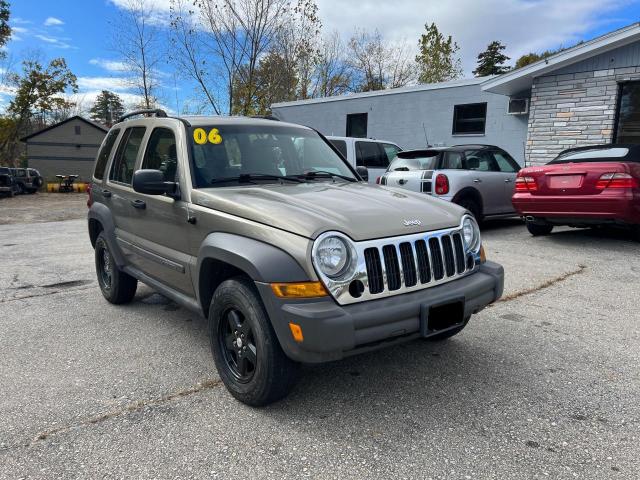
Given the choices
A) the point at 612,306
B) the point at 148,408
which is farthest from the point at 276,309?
the point at 612,306

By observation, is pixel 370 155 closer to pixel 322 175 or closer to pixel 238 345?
pixel 322 175

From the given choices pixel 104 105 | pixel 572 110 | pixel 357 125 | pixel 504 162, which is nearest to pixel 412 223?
pixel 504 162

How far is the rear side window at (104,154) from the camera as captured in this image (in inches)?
196

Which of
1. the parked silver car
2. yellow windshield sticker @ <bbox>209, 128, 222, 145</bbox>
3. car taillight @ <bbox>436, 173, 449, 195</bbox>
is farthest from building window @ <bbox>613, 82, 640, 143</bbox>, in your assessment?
yellow windshield sticker @ <bbox>209, 128, 222, 145</bbox>

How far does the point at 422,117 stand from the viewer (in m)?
16.3

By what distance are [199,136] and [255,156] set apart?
440 mm

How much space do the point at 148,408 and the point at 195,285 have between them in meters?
0.81

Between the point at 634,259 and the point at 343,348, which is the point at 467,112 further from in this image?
the point at 343,348

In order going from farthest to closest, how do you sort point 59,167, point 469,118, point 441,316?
point 59,167, point 469,118, point 441,316

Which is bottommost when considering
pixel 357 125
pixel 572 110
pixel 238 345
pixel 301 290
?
pixel 238 345

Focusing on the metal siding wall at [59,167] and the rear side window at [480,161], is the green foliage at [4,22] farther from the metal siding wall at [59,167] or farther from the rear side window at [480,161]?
the rear side window at [480,161]

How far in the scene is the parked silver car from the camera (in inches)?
332

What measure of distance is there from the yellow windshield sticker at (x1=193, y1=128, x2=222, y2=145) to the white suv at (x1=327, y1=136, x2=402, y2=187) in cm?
649

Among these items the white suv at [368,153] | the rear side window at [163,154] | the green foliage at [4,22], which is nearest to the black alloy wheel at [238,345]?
the rear side window at [163,154]
